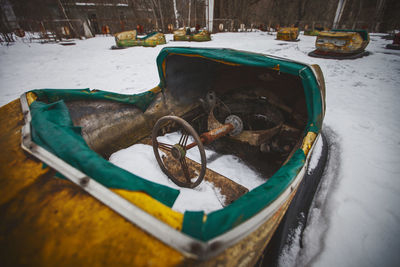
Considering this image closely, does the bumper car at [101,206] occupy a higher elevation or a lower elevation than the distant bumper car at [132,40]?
lower

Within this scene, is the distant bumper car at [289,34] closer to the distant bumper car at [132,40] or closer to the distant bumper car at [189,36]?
A: the distant bumper car at [189,36]

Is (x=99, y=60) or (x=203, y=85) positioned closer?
(x=203, y=85)

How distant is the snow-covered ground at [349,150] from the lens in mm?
1522

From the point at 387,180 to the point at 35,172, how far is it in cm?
356

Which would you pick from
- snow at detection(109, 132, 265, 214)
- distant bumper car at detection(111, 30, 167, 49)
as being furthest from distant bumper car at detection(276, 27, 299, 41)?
snow at detection(109, 132, 265, 214)

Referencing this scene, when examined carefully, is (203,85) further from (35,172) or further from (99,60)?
(99,60)

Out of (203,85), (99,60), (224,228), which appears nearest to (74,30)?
(99,60)

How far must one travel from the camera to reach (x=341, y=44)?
718 cm

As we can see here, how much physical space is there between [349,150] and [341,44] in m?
7.32

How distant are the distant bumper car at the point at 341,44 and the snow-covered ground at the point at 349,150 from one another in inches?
39.8

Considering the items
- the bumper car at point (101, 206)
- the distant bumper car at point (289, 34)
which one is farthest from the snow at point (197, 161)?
the distant bumper car at point (289, 34)

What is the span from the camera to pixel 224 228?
694 millimetres

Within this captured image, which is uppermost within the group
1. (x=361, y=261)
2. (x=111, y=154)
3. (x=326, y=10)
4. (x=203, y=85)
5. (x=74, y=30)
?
(x=326, y=10)

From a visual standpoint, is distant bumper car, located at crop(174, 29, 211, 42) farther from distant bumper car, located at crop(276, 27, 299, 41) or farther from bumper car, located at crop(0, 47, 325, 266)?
bumper car, located at crop(0, 47, 325, 266)
